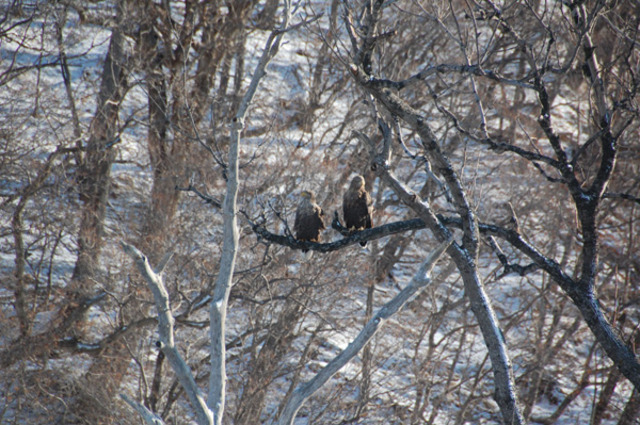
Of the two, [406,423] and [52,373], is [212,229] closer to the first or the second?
[52,373]

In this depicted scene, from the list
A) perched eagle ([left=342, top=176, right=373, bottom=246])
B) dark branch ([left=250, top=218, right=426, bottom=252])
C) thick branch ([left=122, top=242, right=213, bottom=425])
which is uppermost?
perched eagle ([left=342, top=176, right=373, bottom=246])

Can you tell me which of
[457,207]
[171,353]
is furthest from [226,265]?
[457,207]

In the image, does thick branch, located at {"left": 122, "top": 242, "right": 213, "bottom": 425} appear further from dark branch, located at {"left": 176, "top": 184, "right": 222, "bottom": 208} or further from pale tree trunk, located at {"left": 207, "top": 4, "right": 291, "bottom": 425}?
dark branch, located at {"left": 176, "top": 184, "right": 222, "bottom": 208}

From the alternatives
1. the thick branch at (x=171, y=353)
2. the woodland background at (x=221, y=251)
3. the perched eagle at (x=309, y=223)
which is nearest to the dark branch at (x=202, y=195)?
the thick branch at (x=171, y=353)

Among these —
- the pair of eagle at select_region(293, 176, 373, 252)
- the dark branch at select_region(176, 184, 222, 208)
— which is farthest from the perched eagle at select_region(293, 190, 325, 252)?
the dark branch at select_region(176, 184, 222, 208)

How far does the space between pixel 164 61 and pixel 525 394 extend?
11.1m

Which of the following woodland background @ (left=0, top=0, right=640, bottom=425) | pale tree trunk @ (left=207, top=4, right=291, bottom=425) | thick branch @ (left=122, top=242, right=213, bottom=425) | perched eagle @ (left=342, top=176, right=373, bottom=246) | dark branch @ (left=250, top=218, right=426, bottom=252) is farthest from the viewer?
woodland background @ (left=0, top=0, right=640, bottom=425)

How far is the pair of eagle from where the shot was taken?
611 cm

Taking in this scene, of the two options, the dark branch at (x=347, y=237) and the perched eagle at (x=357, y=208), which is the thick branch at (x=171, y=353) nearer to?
the dark branch at (x=347, y=237)

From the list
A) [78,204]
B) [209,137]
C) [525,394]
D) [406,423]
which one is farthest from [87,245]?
[525,394]

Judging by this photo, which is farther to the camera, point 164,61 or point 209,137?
point 164,61

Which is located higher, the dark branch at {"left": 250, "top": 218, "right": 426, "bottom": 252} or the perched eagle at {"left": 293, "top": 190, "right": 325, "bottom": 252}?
the perched eagle at {"left": 293, "top": 190, "right": 325, "bottom": 252}

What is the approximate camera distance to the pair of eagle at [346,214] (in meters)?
6.11

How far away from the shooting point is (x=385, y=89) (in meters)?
4.97
